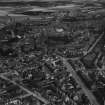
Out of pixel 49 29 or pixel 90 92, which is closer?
pixel 90 92

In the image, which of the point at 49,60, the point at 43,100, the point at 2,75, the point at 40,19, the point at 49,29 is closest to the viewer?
the point at 43,100

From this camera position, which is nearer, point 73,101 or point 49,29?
point 73,101

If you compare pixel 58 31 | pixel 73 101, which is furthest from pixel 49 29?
pixel 73 101

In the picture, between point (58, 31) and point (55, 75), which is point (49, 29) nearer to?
point (58, 31)

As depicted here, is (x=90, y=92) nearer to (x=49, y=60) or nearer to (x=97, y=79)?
(x=97, y=79)

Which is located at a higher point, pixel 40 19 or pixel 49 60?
pixel 40 19

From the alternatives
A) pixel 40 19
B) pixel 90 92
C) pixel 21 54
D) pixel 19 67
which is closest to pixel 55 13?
pixel 40 19

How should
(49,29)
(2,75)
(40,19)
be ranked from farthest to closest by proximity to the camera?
(40,19)
(49,29)
(2,75)

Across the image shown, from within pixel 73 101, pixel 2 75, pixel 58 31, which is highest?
pixel 58 31

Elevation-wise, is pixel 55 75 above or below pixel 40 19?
below
